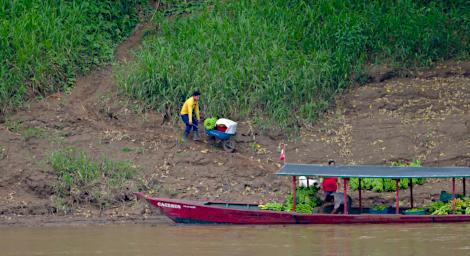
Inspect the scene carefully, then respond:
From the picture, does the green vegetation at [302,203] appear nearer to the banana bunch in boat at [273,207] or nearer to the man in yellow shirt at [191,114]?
the banana bunch in boat at [273,207]

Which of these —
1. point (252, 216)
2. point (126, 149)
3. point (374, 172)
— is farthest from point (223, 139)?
point (374, 172)

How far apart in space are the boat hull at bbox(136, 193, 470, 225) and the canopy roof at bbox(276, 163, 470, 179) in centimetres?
70

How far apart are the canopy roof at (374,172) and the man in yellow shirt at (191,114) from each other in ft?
9.94

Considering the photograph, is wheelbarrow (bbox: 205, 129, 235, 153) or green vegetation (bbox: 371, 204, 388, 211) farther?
wheelbarrow (bbox: 205, 129, 235, 153)

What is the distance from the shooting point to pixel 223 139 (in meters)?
20.6

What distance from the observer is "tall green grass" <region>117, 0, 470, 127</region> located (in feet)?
70.8

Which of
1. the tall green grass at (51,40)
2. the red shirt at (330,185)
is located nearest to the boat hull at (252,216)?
the red shirt at (330,185)

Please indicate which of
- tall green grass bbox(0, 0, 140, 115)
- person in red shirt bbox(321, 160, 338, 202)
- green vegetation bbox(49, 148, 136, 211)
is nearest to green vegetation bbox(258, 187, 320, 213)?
person in red shirt bbox(321, 160, 338, 202)

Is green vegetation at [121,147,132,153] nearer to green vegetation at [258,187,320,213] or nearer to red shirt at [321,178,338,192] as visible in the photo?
green vegetation at [258,187,320,213]

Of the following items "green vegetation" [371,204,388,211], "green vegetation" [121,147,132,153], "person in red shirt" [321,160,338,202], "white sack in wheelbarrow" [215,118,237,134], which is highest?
"white sack in wheelbarrow" [215,118,237,134]

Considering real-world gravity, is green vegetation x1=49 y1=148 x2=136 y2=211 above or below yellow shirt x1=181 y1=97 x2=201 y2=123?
below

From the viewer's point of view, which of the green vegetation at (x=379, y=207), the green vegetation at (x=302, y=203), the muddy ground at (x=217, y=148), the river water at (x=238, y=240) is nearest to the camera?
the river water at (x=238, y=240)

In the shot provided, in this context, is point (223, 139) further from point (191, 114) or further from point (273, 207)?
point (273, 207)

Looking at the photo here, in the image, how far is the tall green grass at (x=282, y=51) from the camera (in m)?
21.6
